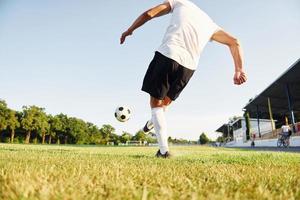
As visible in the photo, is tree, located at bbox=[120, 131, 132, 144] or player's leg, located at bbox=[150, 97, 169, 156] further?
tree, located at bbox=[120, 131, 132, 144]

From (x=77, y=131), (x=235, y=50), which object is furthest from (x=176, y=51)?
(x=77, y=131)

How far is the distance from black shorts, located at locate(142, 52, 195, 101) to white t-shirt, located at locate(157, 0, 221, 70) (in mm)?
79

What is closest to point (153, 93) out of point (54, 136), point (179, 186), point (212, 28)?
point (212, 28)

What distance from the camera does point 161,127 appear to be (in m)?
4.58

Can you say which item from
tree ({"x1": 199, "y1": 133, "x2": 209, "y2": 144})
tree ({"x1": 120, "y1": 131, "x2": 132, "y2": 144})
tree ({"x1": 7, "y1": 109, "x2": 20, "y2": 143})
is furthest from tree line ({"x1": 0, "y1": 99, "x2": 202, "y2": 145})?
tree ({"x1": 199, "y1": 133, "x2": 209, "y2": 144})

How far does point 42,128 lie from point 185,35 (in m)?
69.9

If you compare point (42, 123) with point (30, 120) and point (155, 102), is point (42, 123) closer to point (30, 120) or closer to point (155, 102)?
point (30, 120)

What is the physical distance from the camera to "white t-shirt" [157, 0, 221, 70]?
4066 mm

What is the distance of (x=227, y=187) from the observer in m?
1.70

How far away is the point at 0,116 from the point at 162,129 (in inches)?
2503

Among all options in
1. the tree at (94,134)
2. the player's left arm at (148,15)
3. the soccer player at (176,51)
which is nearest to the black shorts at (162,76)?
the soccer player at (176,51)

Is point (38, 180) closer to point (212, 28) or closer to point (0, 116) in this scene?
point (212, 28)

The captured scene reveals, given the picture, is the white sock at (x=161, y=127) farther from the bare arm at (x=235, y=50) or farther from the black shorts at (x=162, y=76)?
the bare arm at (x=235, y=50)

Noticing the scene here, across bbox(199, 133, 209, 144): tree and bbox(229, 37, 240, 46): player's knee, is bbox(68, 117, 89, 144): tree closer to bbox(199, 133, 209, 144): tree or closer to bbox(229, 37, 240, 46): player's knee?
bbox(199, 133, 209, 144): tree
